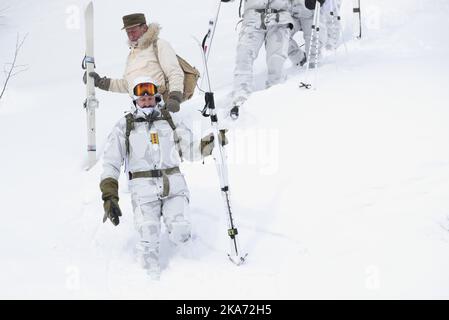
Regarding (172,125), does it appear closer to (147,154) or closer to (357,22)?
(147,154)


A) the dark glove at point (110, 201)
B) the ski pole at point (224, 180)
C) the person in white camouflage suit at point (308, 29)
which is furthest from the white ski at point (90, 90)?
the person in white camouflage suit at point (308, 29)

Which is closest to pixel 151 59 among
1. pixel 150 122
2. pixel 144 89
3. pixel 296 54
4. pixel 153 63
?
pixel 153 63

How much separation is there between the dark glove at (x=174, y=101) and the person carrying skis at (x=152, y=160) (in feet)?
A: 1.76

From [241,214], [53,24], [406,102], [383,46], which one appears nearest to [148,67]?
[241,214]

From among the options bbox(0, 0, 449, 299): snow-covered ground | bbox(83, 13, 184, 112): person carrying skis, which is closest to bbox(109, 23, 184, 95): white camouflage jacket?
bbox(83, 13, 184, 112): person carrying skis

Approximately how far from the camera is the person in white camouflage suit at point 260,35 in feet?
24.3

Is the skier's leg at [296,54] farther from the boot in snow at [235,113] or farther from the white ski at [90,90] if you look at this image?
the white ski at [90,90]

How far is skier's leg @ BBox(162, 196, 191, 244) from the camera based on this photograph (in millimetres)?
4562

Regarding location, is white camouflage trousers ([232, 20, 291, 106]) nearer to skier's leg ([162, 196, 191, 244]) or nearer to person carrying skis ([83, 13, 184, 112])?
person carrying skis ([83, 13, 184, 112])

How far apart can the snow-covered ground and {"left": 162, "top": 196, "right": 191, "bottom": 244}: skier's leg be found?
186mm

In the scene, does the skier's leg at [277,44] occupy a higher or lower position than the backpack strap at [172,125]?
higher

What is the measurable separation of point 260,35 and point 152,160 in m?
3.56

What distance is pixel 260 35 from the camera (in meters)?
7.52

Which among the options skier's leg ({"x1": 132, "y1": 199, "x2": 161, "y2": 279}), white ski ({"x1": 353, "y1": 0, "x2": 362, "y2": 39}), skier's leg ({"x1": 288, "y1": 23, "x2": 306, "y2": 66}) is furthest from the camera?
white ski ({"x1": 353, "y1": 0, "x2": 362, "y2": 39})
